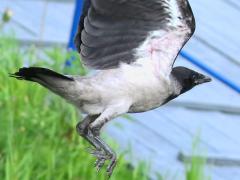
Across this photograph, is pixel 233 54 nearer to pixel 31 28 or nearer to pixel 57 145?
pixel 31 28

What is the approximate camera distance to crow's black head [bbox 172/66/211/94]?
1.29 m

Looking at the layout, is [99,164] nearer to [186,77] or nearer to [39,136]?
[186,77]

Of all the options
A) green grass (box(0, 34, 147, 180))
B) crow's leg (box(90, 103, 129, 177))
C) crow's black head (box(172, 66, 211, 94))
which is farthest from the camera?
green grass (box(0, 34, 147, 180))

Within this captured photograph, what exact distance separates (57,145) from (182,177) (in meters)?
0.59

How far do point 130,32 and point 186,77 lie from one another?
12 cm

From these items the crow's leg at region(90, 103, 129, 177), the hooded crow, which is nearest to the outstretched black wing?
the hooded crow

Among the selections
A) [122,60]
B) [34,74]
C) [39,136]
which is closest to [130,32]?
[122,60]

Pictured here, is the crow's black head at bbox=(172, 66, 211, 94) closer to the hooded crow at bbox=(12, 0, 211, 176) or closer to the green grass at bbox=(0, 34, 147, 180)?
the hooded crow at bbox=(12, 0, 211, 176)

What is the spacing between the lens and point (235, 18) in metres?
5.12

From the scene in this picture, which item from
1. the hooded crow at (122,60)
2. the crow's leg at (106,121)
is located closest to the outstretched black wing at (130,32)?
the hooded crow at (122,60)

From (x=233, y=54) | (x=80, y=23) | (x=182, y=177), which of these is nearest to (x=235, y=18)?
(x=233, y=54)

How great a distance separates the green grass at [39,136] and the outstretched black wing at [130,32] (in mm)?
1421

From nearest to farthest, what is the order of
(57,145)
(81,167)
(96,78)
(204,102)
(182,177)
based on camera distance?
(96,78)
(81,167)
(57,145)
(182,177)
(204,102)

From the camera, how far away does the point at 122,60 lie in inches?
49.3
